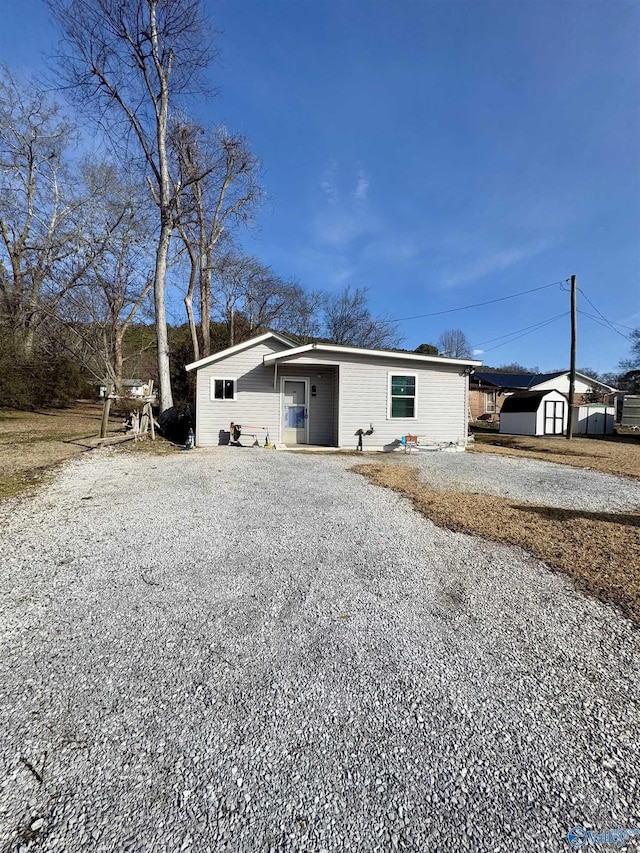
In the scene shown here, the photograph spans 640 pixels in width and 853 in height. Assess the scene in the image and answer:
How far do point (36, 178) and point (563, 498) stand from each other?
Result: 92.2 feet

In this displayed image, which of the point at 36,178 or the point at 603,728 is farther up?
the point at 36,178

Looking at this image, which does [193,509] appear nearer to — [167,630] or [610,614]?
[167,630]

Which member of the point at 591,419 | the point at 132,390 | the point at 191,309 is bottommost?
the point at 591,419

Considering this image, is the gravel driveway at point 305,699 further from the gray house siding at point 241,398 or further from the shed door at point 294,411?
the shed door at point 294,411

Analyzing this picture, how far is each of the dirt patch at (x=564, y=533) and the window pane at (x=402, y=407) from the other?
19.1ft

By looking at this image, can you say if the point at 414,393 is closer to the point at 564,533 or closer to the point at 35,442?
the point at 564,533

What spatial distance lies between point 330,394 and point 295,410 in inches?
52.1

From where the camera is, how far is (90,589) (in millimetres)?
2939

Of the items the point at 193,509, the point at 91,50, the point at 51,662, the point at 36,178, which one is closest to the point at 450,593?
the point at 51,662

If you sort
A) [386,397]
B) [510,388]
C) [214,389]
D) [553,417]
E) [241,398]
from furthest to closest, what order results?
[510,388] → [553,417] → [386,397] → [241,398] → [214,389]

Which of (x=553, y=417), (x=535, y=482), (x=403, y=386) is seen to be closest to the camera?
(x=535, y=482)

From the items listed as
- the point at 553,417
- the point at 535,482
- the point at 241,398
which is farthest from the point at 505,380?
the point at 535,482

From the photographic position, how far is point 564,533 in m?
4.36

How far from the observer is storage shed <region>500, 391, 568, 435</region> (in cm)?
2192
